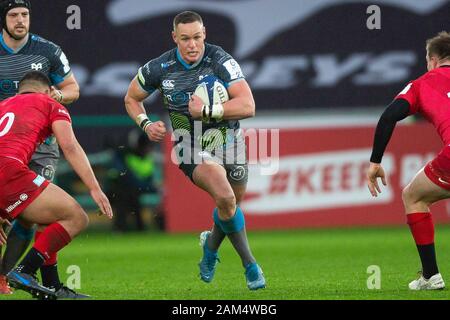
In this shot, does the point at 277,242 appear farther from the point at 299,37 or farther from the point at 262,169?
the point at 299,37

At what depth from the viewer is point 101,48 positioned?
63.5 feet

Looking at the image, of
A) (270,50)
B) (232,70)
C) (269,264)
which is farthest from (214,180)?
(270,50)

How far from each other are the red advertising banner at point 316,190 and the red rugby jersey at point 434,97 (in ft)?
26.8

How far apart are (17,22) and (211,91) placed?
1743 millimetres

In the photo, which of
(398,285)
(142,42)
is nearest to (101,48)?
(142,42)

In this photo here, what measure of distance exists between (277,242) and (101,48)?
605cm

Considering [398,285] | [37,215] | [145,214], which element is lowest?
[145,214]

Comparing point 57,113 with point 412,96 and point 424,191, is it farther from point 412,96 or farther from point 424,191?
point 424,191

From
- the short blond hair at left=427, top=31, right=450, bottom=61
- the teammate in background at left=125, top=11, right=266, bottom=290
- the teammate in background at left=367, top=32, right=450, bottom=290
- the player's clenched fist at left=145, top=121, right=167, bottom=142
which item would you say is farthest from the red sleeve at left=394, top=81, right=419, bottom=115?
the player's clenched fist at left=145, top=121, right=167, bottom=142

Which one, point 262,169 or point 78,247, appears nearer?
point 78,247

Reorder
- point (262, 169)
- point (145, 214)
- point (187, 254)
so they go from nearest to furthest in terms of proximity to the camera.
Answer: point (187, 254)
point (262, 169)
point (145, 214)

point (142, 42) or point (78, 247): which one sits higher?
point (142, 42)

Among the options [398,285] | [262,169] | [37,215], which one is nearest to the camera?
[37,215]

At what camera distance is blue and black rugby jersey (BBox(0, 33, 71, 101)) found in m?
9.36
